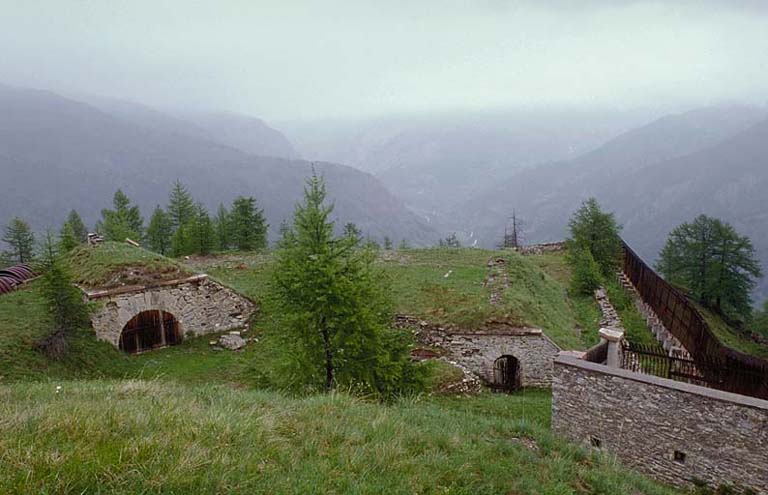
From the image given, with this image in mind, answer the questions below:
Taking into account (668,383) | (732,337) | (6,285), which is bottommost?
(732,337)

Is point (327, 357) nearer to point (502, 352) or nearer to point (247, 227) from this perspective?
point (502, 352)

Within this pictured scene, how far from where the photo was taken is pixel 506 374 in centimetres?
1872

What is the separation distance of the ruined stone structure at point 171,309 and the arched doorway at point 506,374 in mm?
10741

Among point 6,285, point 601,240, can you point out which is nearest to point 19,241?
point 6,285

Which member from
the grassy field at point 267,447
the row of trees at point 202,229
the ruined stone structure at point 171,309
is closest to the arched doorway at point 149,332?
the ruined stone structure at point 171,309

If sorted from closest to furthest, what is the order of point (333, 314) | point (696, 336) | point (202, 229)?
1. point (333, 314)
2. point (696, 336)
3. point (202, 229)

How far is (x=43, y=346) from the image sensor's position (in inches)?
595

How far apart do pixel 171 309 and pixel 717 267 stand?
140 ft

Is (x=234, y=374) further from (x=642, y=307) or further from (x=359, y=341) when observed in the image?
(x=642, y=307)

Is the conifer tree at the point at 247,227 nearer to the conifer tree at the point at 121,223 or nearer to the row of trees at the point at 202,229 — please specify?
the row of trees at the point at 202,229

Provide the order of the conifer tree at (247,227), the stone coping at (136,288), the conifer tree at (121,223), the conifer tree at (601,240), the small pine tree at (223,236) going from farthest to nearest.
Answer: the small pine tree at (223,236), the conifer tree at (247,227), the conifer tree at (121,223), the conifer tree at (601,240), the stone coping at (136,288)

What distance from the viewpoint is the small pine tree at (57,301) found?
15.1 m

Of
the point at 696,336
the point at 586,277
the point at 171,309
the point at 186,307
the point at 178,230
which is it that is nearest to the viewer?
the point at 171,309

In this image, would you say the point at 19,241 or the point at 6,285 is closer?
the point at 6,285
